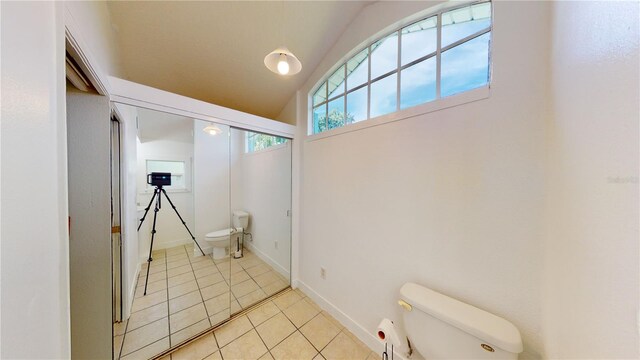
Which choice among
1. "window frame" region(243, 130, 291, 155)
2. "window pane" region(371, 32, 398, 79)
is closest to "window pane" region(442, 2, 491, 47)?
"window pane" region(371, 32, 398, 79)

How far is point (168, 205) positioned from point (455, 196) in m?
2.35

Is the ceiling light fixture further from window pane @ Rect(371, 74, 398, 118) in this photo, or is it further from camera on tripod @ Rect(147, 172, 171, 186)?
camera on tripod @ Rect(147, 172, 171, 186)

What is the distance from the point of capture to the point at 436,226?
1203 mm

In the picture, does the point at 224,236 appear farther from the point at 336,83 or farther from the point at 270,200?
the point at 336,83

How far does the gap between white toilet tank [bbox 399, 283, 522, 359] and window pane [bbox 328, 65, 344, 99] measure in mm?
1912

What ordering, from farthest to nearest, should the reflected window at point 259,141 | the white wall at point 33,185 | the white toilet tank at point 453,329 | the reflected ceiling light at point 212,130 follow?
the reflected window at point 259,141 → the reflected ceiling light at point 212,130 → the white toilet tank at point 453,329 → the white wall at point 33,185

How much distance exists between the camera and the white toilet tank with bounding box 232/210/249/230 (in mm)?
2254

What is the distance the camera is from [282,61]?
3.76ft

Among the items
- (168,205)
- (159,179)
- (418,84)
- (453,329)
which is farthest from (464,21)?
(168,205)

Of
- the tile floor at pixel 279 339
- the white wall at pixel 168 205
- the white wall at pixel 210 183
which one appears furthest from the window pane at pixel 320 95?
the tile floor at pixel 279 339

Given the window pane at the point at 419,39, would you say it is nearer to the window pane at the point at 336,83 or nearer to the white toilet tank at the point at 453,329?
the window pane at the point at 336,83

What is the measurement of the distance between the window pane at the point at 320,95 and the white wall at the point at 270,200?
639 mm

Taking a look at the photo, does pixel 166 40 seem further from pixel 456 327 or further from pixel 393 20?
pixel 456 327

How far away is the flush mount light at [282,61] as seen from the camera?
1.13 m
